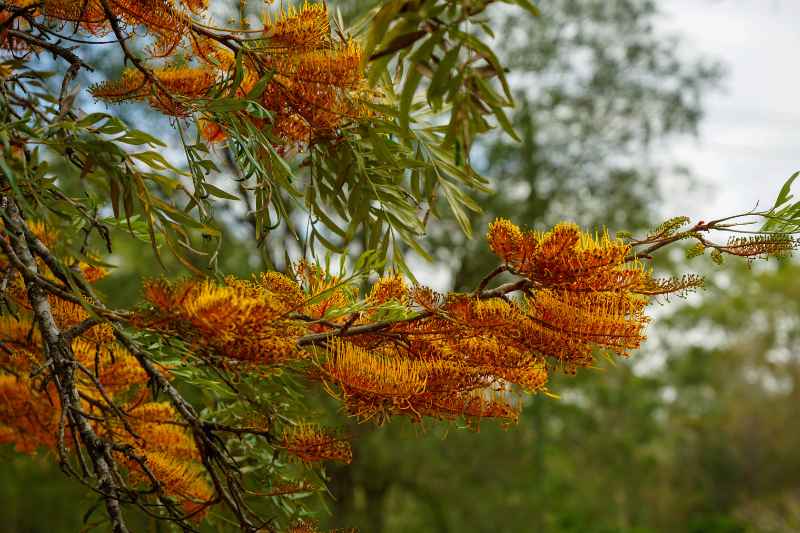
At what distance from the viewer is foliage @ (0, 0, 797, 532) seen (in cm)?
111

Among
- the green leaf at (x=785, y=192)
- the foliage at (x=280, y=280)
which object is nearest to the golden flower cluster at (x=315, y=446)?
the foliage at (x=280, y=280)

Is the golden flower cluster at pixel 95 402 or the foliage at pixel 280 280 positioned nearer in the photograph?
the foliage at pixel 280 280

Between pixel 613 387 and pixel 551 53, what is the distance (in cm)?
348

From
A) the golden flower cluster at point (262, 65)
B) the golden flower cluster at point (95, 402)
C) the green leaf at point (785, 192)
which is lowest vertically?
the golden flower cluster at point (95, 402)

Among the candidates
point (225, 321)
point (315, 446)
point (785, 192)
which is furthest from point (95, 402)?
point (785, 192)

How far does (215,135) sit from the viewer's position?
70.8 inches

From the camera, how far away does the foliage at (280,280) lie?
3.63 feet

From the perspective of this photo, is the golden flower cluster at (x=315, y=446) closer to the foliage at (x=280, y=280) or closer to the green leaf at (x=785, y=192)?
the foliage at (x=280, y=280)

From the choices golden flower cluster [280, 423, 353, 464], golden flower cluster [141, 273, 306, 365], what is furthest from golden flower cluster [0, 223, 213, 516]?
golden flower cluster [141, 273, 306, 365]

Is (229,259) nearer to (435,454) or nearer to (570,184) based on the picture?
(435,454)

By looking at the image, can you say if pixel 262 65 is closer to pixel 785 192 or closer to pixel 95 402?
pixel 95 402

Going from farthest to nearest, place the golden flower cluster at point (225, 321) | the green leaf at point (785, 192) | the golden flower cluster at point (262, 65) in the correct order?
the golden flower cluster at point (262, 65) → the green leaf at point (785, 192) → the golden flower cluster at point (225, 321)

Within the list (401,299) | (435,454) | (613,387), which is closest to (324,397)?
(435,454)

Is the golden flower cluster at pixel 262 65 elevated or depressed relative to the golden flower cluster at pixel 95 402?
elevated
